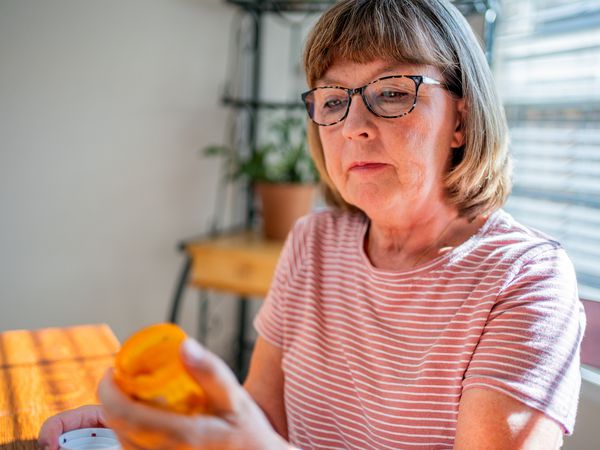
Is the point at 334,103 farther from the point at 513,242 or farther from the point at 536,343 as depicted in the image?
the point at 536,343

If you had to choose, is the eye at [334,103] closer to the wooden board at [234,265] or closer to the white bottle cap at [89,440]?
the white bottle cap at [89,440]

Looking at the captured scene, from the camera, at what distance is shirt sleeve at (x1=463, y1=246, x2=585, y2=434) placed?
794 mm

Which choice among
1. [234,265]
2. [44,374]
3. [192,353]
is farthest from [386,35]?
[234,265]

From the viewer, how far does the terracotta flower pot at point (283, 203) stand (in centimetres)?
241

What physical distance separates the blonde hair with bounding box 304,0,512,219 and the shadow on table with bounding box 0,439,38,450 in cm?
76

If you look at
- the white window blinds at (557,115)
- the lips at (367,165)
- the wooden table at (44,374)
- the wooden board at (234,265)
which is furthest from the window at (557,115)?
the wooden table at (44,374)

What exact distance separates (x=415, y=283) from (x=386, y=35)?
412 mm

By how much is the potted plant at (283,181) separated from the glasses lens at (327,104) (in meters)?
1.21

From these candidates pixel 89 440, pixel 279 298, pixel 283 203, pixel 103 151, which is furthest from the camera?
pixel 283 203

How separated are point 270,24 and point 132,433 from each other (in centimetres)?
251

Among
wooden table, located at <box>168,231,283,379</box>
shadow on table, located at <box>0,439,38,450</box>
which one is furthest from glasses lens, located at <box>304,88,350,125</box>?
wooden table, located at <box>168,231,283,379</box>

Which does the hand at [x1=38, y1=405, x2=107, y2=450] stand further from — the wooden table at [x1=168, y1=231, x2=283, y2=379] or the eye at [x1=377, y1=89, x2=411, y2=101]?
the wooden table at [x1=168, y1=231, x2=283, y2=379]

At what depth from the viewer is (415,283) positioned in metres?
1.04

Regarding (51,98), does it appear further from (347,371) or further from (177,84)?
(347,371)
